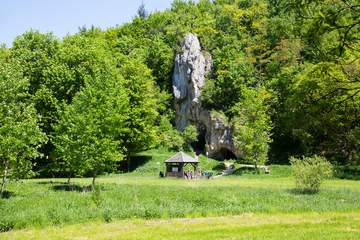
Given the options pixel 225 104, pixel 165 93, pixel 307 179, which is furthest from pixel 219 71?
pixel 307 179

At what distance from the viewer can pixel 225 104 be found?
62.9m

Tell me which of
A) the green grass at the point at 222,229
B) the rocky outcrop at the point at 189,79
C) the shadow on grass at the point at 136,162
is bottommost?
the green grass at the point at 222,229

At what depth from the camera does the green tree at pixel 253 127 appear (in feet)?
163

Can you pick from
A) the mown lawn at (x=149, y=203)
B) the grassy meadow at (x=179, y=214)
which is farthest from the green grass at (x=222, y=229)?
the mown lawn at (x=149, y=203)

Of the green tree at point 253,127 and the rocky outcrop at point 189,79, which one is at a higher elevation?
the rocky outcrop at point 189,79

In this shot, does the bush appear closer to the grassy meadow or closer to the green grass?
the grassy meadow

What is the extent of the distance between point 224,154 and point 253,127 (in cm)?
1247

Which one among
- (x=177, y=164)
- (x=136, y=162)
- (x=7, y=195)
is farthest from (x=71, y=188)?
(x=136, y=162)

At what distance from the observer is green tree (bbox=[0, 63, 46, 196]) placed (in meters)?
27.7

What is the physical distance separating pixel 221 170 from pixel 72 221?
1397 inches

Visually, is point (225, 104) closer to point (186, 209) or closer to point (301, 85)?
point (301, 85)

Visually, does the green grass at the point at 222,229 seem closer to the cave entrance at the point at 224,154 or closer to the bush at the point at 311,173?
the bush at the point at 311,173

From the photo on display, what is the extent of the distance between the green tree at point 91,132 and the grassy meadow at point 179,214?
262 centimetres

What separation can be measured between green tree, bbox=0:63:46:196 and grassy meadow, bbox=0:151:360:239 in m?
2.14
